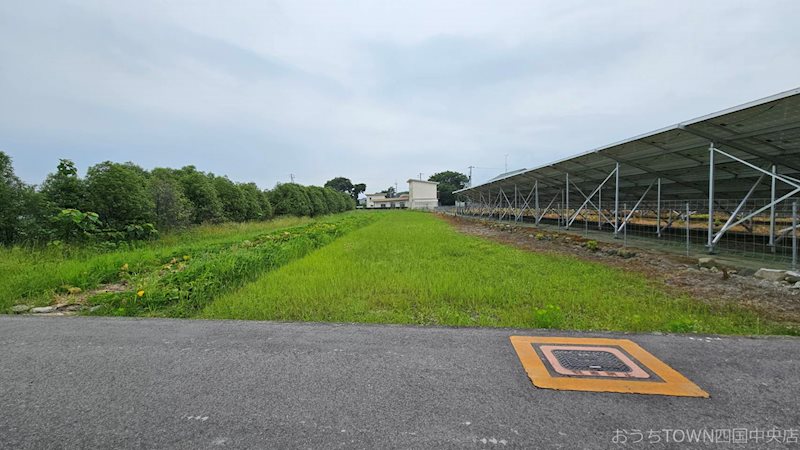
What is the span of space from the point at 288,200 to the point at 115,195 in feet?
72.3

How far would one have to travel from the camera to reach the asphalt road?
2012 mm

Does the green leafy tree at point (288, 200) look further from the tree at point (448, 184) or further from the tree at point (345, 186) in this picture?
the tree at point (345, 186)

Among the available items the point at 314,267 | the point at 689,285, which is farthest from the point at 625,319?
the point at 314,267

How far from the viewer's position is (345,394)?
2.44 m

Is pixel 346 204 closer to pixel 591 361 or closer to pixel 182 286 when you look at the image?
pixel 182 286

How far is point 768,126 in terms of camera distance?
7.73 metres

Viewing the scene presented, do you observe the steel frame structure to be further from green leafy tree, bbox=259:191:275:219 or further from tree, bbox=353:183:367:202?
tree, bbox=353:183:367:202

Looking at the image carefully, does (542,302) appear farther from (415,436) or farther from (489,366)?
(415,436)

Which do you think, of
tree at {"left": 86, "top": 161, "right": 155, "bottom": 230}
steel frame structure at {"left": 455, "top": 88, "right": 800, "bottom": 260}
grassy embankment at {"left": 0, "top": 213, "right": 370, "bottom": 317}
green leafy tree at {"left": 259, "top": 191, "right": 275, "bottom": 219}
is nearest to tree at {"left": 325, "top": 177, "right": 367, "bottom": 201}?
green leafy tree at {"left": 259, "top": 191, "right": 275, "bottom": 219}

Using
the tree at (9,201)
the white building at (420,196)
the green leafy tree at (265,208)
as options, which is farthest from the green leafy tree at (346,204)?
the tree at (9,201)

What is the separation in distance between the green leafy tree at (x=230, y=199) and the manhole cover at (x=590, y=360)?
22.1 meters

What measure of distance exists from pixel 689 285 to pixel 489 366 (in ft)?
19.3

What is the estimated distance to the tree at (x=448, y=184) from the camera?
88.2 metres

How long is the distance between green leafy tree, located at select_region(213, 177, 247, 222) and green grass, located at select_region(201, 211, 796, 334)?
16078mm
